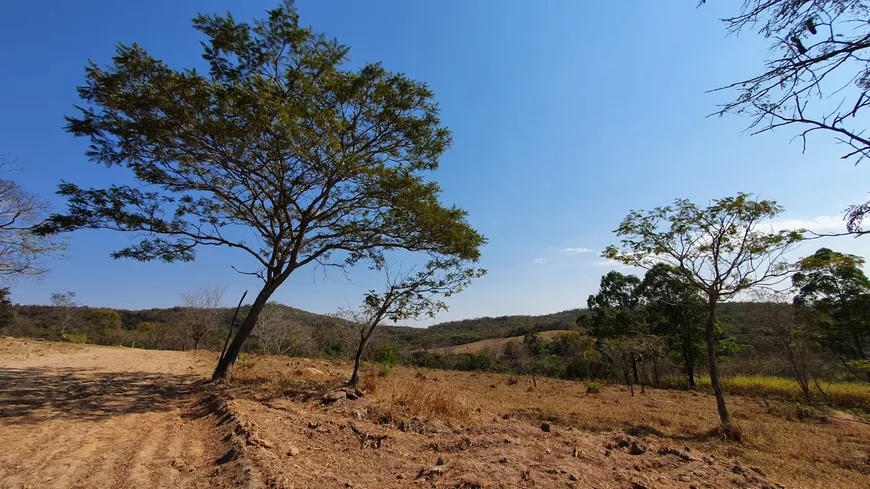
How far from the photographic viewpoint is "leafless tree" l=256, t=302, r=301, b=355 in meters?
28.7

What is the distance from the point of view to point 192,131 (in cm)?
762

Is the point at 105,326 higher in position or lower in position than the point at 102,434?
higher

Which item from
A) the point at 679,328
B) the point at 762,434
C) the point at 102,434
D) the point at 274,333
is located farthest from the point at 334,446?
the point at 274,333

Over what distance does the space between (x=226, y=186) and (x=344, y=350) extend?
22247 millimetres

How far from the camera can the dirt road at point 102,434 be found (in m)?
3.40

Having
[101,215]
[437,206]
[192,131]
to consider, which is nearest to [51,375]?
[101,215]

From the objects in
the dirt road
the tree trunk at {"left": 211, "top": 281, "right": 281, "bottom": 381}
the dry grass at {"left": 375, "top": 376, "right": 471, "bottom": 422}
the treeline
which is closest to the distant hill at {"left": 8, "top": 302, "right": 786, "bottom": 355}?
the treeline

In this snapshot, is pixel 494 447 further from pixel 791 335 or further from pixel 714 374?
pixel 791 335

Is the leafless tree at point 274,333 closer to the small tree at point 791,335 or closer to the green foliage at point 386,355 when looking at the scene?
the green foliage at point 386,355

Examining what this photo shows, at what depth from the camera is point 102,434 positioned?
4.68 metres

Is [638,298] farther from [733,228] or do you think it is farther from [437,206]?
[437,206]

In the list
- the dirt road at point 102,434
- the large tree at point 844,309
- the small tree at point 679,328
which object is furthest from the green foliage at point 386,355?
the large tree at point 844,309

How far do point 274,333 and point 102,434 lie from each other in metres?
26.4

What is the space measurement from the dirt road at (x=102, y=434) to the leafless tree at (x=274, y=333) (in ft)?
65.5
